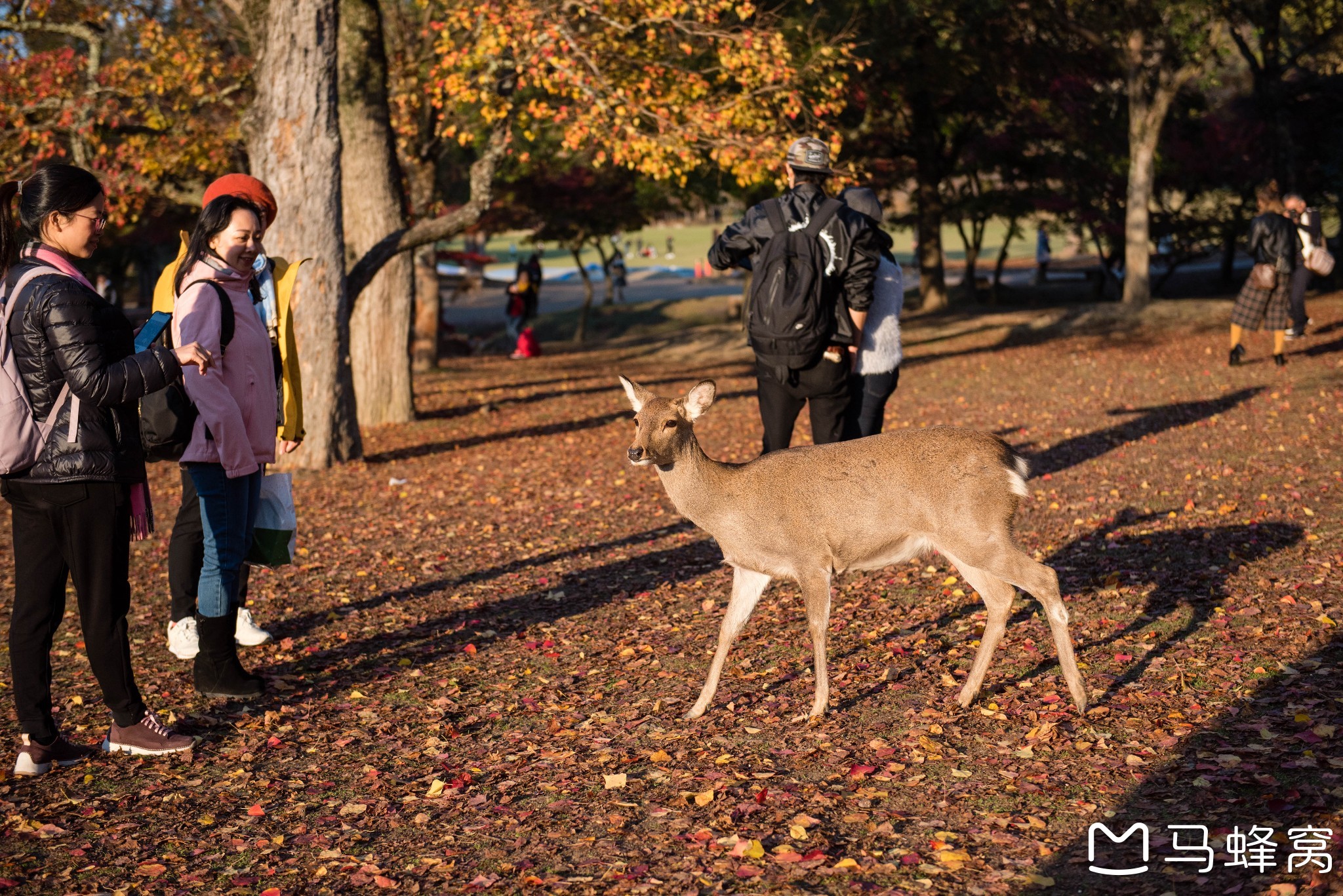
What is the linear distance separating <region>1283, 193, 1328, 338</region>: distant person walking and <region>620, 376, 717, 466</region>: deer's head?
13.3 metres

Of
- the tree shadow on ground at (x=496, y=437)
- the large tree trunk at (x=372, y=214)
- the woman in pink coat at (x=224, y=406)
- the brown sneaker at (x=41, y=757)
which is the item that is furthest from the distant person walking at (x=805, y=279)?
the large tree trunk at (x=372, y=214)

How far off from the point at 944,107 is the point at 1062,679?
24.6 m

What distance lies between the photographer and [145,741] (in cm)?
564

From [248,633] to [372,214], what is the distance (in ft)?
34.1

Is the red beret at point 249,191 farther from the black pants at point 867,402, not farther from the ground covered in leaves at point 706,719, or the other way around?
the black pants at point 867,402

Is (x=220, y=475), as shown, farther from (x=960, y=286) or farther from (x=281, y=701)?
(x=960, y=286)

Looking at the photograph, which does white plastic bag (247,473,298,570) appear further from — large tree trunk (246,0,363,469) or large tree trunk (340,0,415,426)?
large tree trunk (340,0,415,426)

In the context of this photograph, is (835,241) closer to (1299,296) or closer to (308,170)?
(308,170)

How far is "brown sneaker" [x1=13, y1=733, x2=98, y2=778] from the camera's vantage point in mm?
5461

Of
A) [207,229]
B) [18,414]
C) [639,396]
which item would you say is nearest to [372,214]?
[207,229]

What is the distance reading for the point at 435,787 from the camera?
528 centimetres

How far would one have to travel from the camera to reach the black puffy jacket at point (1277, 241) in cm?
1600

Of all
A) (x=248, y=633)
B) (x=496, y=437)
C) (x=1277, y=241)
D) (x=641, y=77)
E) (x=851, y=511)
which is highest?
(x=641, y=77)

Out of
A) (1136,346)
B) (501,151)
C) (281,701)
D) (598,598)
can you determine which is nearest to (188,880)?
(281,701)
